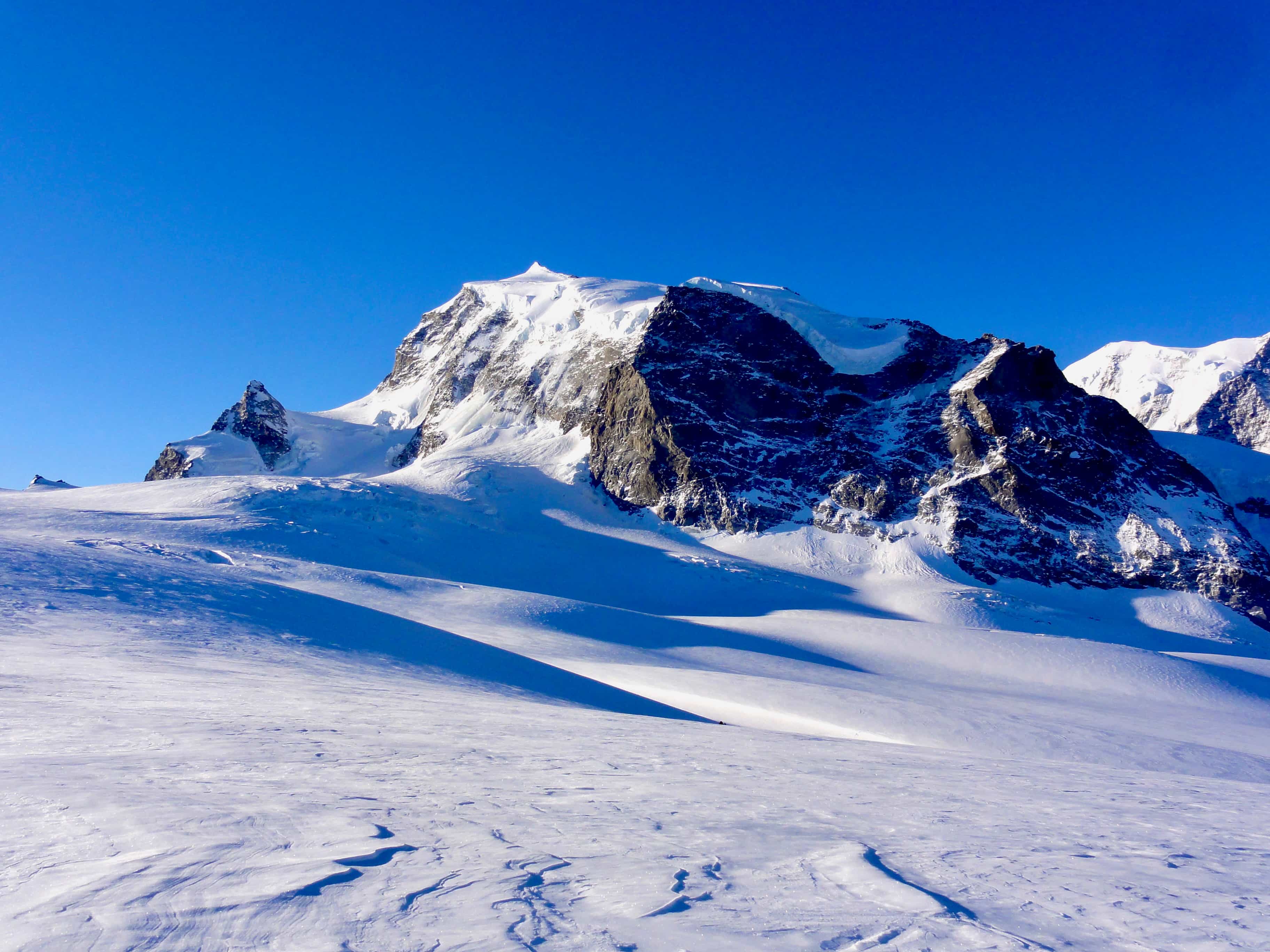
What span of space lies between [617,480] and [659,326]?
1954cm

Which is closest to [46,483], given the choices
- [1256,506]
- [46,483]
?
[46,483]

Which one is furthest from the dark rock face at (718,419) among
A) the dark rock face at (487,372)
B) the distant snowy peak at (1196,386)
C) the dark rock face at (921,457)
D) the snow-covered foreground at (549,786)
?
the distant snowy peak at (1196,386)

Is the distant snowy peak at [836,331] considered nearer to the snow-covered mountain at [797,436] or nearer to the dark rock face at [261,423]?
the snow-covered mountain at [797,436]

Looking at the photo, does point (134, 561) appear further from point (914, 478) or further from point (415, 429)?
point (415, 429)

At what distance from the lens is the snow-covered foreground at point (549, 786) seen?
326 centimetres

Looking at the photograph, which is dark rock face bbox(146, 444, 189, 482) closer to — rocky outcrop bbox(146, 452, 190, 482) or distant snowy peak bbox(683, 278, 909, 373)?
rocky outcrop bbox(146, 452, 190, 482)

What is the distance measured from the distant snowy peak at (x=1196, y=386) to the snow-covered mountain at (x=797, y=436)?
48141 mm

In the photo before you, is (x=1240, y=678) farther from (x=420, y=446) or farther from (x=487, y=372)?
(x=487, y=372)

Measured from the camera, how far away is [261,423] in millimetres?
89250

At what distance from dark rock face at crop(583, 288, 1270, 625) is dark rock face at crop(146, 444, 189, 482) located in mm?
46311

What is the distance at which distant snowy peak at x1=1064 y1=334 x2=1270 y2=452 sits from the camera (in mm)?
108312

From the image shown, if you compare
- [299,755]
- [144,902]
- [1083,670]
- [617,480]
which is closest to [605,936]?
[144,902]

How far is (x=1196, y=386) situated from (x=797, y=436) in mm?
90262

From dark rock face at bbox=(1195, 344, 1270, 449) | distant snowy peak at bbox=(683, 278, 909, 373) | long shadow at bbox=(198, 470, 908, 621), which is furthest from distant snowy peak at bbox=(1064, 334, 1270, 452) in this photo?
long shadow at bbox=(198, 470, 908, 621)
